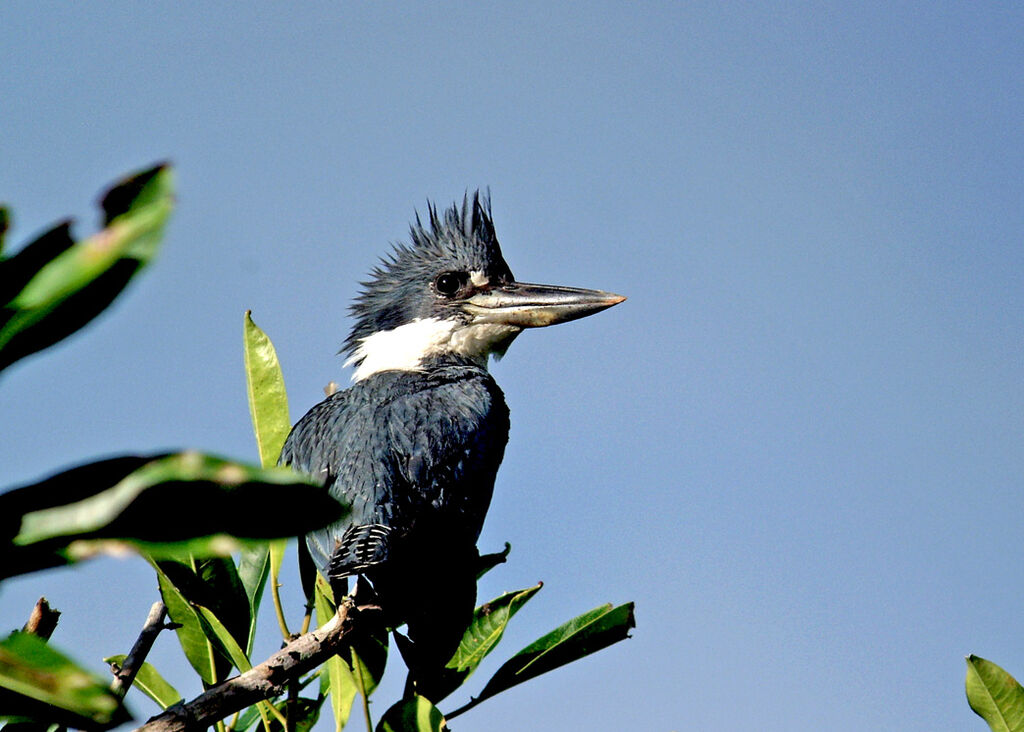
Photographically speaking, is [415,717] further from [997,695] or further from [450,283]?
[450,283]

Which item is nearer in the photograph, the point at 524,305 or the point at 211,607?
the point at 211,607

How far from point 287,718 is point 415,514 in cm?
91

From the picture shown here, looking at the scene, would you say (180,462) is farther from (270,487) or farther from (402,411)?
(402,411)

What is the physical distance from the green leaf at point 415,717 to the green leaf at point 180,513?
141cm

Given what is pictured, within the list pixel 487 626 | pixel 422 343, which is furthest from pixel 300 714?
pixel 422 343

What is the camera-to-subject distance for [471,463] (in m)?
3.40

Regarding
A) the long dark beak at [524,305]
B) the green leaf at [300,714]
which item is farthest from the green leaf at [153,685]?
the long dark beak at [524,305]

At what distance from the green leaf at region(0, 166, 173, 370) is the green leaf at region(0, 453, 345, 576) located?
113 mm

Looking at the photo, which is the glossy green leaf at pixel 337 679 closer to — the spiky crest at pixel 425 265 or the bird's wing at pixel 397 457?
the bird's wing at pixel 397 457

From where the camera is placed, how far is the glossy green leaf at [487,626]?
256cm

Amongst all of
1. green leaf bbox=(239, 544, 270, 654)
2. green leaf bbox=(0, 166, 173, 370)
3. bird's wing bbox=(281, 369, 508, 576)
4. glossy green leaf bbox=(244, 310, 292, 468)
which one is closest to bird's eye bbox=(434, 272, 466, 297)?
bird's wing bbox=(281, 369, 508, 576)

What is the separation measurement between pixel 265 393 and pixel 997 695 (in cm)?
183

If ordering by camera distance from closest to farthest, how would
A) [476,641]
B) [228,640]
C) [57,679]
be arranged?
[57,679] → [228,640] → [476,641]

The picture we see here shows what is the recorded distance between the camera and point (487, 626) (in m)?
2.59
